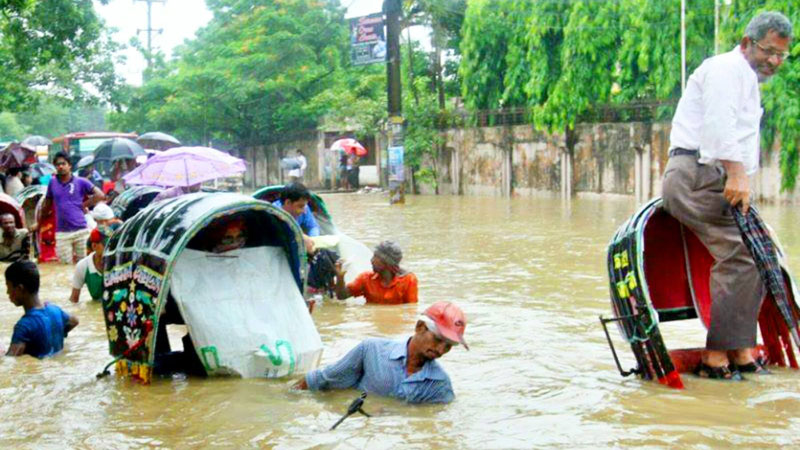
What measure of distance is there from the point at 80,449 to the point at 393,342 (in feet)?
5.41

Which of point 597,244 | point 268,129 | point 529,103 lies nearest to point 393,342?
point 597,244

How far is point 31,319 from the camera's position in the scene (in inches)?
293

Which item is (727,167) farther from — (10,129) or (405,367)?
(10,129)

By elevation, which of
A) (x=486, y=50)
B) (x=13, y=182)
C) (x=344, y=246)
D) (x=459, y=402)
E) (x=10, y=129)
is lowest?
(x=459, y=402)

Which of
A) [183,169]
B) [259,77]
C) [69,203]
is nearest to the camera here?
[183,169]

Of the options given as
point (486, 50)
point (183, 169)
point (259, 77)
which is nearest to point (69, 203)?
point (183, 169)

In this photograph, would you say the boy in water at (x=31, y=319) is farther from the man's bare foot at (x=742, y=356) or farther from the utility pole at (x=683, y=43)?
the utility pole at (x=683, y=43)

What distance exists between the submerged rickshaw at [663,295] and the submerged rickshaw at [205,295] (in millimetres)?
1924

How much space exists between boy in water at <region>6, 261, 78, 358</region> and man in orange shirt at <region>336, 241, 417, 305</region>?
2850 millimetres

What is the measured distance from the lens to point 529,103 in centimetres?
2883

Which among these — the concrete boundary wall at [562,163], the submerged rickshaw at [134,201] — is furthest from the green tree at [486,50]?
the submerged rickshaw at [134,201]

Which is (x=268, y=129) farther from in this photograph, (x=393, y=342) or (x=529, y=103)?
(x=393, y=342)

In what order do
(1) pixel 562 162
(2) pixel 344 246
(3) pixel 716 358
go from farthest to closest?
(1) pixel 562 162, (2) pixel 344 246, (3) pixel 716 358

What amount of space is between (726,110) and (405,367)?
2.13 metres
